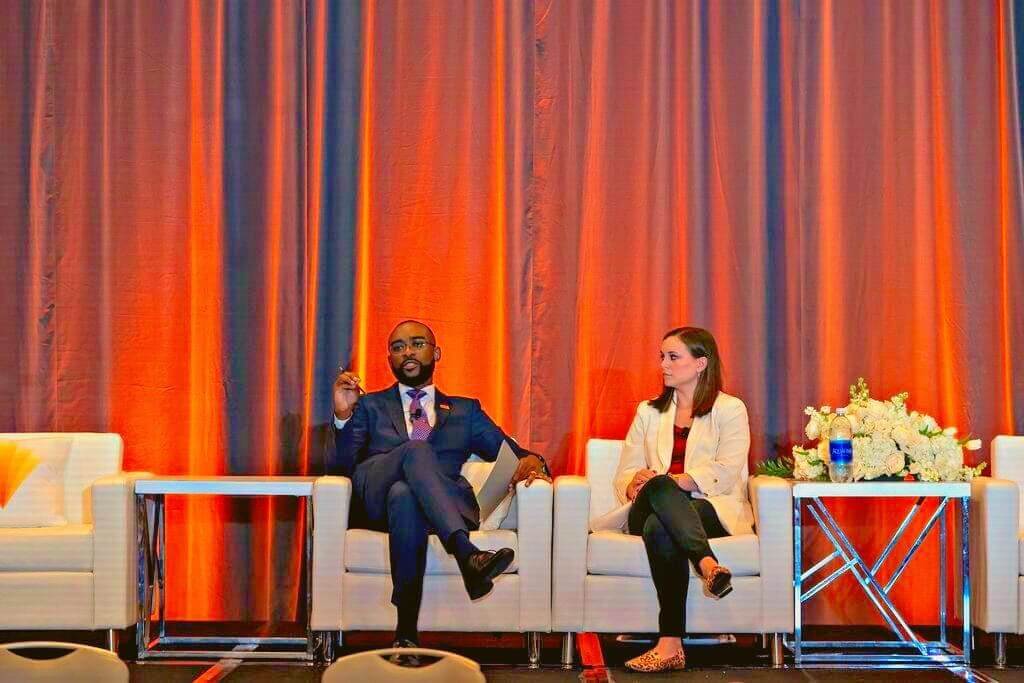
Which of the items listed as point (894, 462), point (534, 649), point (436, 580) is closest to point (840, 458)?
point (894, 462)

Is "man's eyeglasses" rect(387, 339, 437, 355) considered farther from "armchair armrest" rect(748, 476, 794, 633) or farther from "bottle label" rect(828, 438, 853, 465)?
"bottle label" rect(828, 438, 853, 465)

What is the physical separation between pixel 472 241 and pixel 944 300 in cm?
197

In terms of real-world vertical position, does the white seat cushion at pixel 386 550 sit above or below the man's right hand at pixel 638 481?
below

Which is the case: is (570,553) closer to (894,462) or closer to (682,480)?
(682,480)

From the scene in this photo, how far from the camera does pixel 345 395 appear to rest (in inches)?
176

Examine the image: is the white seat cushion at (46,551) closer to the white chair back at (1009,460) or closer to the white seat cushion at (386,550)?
the white seat cushion at (386,550)

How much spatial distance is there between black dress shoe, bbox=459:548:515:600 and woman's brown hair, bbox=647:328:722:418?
0.98 meters

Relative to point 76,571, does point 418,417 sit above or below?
above

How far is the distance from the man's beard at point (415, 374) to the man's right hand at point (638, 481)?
89 cm

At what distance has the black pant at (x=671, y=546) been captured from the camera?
13.1 ft

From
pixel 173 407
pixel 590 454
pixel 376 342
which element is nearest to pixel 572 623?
pixel 590 454

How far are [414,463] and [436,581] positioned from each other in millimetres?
405

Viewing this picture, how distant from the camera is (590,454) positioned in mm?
4695

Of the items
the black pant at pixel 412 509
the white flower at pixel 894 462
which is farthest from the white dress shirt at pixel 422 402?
the white flower at pixel 894 462
